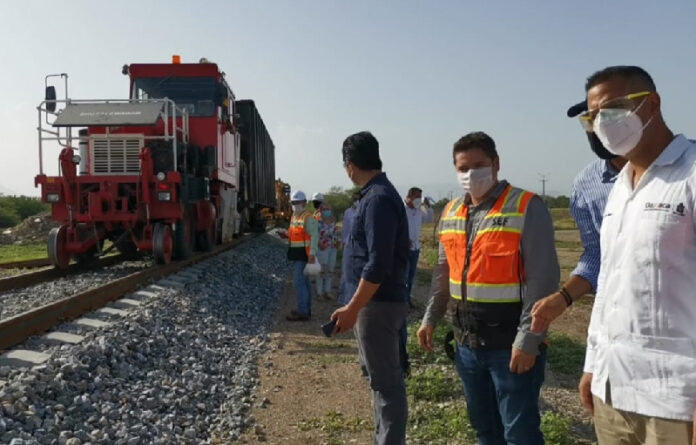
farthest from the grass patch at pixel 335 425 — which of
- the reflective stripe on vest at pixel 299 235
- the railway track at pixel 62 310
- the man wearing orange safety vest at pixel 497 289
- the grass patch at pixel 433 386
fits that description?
the reflective stripe on vest at pixel 299 235

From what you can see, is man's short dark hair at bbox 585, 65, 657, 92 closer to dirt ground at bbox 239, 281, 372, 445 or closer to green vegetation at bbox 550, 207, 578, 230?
dirt ground at bbox 239, 281, 372, 445

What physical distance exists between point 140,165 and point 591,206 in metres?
8.61

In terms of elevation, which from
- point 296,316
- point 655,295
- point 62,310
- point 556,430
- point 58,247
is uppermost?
point 655,295

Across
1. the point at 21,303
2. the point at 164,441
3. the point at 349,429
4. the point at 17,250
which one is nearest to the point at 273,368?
the point at 349,429

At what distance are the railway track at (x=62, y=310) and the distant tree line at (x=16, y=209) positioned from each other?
1073 inches

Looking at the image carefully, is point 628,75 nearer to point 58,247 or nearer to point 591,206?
point 591,206

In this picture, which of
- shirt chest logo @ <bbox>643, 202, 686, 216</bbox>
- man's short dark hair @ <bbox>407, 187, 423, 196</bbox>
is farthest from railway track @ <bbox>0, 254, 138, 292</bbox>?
shirt chest logo @ <bbox>643, 202, 686, 216</bbox>

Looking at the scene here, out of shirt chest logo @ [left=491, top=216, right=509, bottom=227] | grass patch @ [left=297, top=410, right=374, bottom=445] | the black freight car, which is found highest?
the black freight car

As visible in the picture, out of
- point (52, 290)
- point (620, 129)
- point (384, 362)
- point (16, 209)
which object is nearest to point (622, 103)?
point (620, 129)

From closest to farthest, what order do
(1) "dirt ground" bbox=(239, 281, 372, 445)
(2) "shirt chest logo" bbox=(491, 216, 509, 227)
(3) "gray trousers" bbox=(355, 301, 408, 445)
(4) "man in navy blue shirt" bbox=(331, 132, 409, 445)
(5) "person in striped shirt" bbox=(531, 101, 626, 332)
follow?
(5) "person in striped shirt" bbox=(531, 101, 626, 332), (2) "shirt chest logo" bbox=(491, 216, 509, 227), (4) "man in navy blue shirt" bbox=(331, 132, 409, 445), (3) "gray trousers" bbox=(355, 301, 408, 445), (1) "dirt ground" bbox=(239, 281, 372, 445)

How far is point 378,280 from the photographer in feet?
11.1

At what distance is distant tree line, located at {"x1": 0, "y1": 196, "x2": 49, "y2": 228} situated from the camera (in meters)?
32.3

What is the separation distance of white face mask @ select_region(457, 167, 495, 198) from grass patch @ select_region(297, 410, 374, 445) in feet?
7.37

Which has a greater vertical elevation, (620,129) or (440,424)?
(620,129)
